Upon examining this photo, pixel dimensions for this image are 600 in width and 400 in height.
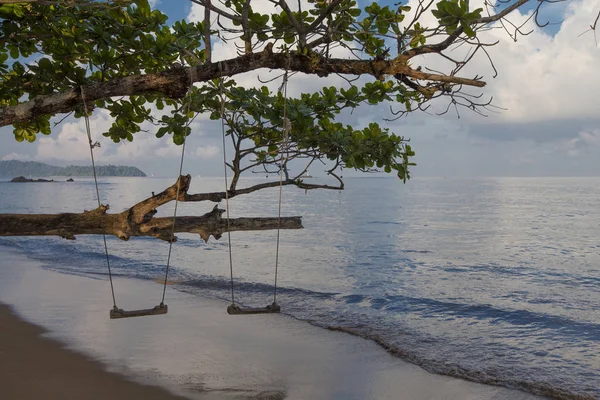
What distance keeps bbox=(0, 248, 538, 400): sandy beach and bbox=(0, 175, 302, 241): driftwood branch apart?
1.36 m

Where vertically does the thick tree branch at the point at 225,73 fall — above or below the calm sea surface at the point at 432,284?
above

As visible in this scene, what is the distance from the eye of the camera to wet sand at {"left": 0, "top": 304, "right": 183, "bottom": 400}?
493 cm

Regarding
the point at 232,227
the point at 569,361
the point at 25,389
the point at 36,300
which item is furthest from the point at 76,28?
the point at 569,361

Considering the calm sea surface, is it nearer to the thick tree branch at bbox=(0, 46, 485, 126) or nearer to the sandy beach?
the sandy beach

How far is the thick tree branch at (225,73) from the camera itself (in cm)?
418

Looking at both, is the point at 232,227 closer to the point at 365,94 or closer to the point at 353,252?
the point at 365,94

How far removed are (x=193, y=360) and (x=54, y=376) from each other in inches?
53.4

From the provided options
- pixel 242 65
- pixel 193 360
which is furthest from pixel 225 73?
pixel 193 360

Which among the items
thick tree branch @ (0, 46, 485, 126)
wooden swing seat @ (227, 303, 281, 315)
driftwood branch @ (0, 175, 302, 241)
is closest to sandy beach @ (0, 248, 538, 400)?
wooden swing seat @ (227, 303, 281, 315)

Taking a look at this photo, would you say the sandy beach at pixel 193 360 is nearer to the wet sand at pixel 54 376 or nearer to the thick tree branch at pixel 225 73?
the wet sand at pixel 54 376

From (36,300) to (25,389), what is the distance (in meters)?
4.15

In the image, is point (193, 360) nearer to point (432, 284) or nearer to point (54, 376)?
point (54, 376)

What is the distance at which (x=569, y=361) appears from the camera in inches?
292

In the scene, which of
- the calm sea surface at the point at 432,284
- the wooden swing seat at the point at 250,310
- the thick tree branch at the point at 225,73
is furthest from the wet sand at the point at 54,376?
the calm sea surface at the point at 432,284
